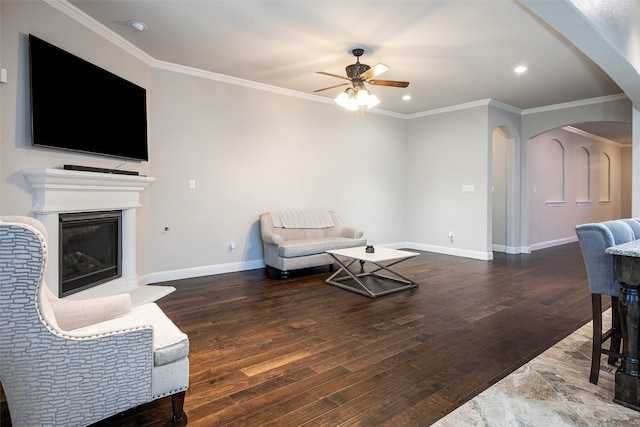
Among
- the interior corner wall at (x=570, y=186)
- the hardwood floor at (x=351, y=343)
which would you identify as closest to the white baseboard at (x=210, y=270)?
the hardwood floor at (x=351, y=343)

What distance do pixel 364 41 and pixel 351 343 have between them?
3.02 meters

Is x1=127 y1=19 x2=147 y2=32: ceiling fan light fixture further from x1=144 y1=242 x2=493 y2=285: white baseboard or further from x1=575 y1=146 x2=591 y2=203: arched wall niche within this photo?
x1=575 y1=146 x2=591 y2=203: arched wall niche

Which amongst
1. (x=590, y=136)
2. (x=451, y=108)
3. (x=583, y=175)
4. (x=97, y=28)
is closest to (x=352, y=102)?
(x=97, y=28)

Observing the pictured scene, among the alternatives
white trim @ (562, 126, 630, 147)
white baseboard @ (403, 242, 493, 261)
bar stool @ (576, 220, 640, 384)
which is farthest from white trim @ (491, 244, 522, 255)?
bar stool @ (576, 220, 640, 384)

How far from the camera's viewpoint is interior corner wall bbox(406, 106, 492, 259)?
6.10 meters

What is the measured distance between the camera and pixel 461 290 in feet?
13.3

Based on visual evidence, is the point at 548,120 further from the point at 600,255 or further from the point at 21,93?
the point at 21,93

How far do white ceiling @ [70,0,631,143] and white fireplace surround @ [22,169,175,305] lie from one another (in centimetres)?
152

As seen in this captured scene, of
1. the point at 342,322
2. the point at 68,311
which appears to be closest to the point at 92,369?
the point at 68,311

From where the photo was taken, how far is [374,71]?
142 inches

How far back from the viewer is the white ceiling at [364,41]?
3.03 m

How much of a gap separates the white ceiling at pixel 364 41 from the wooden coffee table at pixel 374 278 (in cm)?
234

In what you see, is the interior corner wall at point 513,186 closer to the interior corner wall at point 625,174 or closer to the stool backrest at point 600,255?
the stool backrest at point 600,255

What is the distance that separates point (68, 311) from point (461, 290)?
12.3ft
